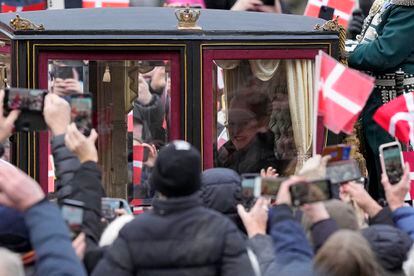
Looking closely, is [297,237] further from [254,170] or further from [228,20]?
[228,20]

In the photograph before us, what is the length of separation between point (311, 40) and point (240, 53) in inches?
18.2

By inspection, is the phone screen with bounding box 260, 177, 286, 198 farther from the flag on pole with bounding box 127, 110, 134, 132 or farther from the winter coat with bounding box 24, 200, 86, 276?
the flag on pole with bounding box 127, 110, 134, 132

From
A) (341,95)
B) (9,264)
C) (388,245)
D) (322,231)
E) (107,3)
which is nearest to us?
(9,264)

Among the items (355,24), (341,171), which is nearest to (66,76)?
(341,171)

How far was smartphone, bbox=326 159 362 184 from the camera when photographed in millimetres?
5938

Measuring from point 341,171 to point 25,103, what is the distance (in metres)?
1.42

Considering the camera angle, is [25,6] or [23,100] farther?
[25,6]

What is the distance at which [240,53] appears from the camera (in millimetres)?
8023

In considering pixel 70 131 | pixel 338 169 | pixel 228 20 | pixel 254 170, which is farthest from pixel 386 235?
pixel 228 20

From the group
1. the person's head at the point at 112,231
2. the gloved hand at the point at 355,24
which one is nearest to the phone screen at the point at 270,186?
the person's head at the point at 112,231

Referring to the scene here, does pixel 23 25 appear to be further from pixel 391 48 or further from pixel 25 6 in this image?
pixel 25 6

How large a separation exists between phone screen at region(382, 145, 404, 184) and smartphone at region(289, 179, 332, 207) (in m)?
0.81

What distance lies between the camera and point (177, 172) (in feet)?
17.4

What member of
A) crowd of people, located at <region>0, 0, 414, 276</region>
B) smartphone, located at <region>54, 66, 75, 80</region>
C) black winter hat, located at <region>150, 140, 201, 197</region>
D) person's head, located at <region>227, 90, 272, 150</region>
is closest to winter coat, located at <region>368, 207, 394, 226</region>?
crowd of people, located at <region>0, 0, 414, 276</region>
